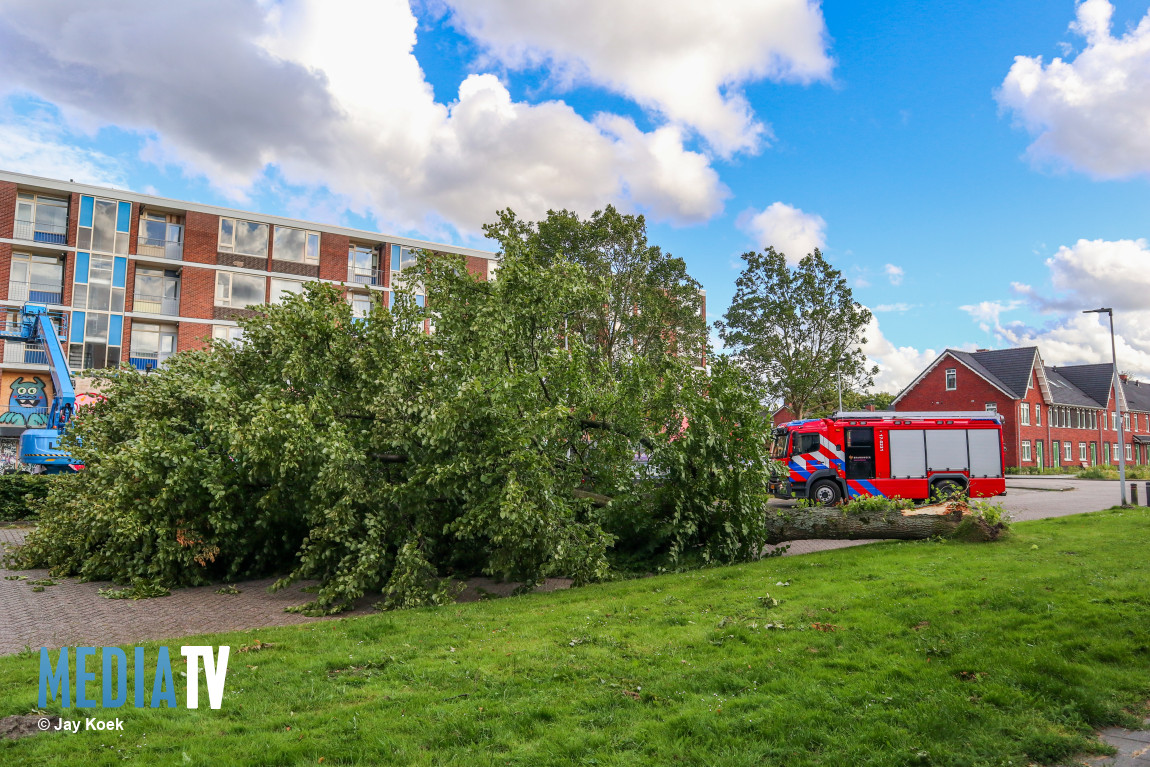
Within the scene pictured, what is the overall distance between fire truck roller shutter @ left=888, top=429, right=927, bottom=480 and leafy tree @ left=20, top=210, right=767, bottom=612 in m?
11.1

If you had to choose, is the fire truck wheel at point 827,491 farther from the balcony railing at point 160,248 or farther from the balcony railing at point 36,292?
the balcony railing at point 36,292

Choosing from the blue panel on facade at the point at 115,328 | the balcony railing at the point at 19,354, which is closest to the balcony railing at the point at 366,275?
the blue panel on facade at the point at 115,328

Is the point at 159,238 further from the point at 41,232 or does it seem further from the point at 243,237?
the point at 41,232

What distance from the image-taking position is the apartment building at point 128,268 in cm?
3419

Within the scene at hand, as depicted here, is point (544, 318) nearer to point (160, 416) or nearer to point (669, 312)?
point (160, 416)

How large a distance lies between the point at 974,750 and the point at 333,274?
134ft

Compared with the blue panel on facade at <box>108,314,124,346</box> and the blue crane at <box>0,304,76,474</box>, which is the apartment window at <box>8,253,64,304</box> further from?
the blue crane at <box>0,304,76,474</box>

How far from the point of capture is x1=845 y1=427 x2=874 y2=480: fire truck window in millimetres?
21078

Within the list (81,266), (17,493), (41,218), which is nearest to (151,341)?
(81,266)

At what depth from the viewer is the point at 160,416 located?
12000 millimetres

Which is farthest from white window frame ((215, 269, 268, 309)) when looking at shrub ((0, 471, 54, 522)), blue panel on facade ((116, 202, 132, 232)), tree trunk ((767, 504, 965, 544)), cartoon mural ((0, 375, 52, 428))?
tree trunk ((767, 504, 965, 544))

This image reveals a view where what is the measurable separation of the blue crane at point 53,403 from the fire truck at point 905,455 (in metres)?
21.2

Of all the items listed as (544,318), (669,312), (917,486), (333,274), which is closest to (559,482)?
(544,318)

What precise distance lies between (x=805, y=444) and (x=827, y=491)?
151 cm
